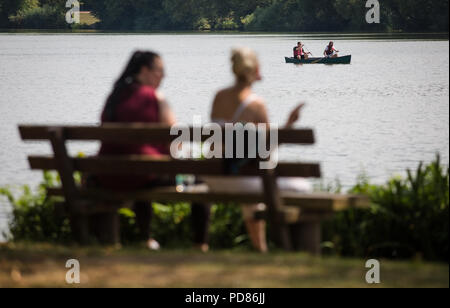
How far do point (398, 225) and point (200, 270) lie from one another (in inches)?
122

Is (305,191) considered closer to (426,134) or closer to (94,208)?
(94,208)

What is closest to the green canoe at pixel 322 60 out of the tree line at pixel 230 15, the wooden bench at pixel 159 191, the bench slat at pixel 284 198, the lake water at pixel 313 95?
the lake water at pixel 313 95

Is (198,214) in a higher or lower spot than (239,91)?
lower

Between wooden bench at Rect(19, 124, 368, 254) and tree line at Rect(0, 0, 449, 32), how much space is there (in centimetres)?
6849

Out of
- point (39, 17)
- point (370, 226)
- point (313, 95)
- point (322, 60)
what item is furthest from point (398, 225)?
point (39, 17)

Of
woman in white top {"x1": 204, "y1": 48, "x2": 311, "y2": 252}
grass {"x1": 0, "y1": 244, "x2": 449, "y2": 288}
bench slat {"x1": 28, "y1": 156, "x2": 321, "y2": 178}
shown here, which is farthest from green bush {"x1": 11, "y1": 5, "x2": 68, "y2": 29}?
grass {"x1": 0, "y1": 244, "x2": 449, "y2": 288}

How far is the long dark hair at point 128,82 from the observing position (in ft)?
23.3

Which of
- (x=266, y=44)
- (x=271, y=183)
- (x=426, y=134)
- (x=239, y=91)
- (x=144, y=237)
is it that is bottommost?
(x=266, y=44)

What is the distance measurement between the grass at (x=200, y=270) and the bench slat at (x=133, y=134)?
0.72 m

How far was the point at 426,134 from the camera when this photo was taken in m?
24.6

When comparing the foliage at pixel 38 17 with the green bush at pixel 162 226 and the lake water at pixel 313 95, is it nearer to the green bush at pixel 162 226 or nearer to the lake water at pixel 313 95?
the lake water at pixel 313 95

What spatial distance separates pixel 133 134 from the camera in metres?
6.72
